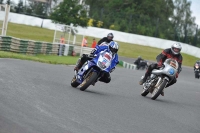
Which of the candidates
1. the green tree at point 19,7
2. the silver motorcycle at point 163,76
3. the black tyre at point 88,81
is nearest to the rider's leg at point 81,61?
the black tyre at point 88,81

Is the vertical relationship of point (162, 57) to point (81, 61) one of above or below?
above

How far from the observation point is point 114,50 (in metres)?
15.4

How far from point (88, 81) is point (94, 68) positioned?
0.40m

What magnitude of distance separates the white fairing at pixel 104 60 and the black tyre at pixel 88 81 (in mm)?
282

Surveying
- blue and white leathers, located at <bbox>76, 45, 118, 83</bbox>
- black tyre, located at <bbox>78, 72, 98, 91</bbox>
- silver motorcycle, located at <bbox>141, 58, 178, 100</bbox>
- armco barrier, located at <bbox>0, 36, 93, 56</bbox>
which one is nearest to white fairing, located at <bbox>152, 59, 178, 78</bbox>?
silver motorcycle, located at <bbox>141, 58, 178, 100</bbox>

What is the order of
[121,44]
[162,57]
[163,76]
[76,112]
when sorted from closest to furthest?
[76,112] → [163,76] → [162,57] → [121,44]

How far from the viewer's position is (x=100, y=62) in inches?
595

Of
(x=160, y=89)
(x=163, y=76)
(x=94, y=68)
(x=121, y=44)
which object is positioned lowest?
(x=121, y=44)

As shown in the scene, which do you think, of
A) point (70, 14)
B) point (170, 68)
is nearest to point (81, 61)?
point (170, 68)

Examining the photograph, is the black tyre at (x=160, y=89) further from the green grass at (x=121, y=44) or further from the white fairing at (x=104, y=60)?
the green grass at (x=121, y=44)

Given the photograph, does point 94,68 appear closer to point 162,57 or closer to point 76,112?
point 162,57

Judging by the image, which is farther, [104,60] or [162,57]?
[162,57]

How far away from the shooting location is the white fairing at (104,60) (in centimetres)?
1510

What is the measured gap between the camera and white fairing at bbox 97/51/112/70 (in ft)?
49.5
